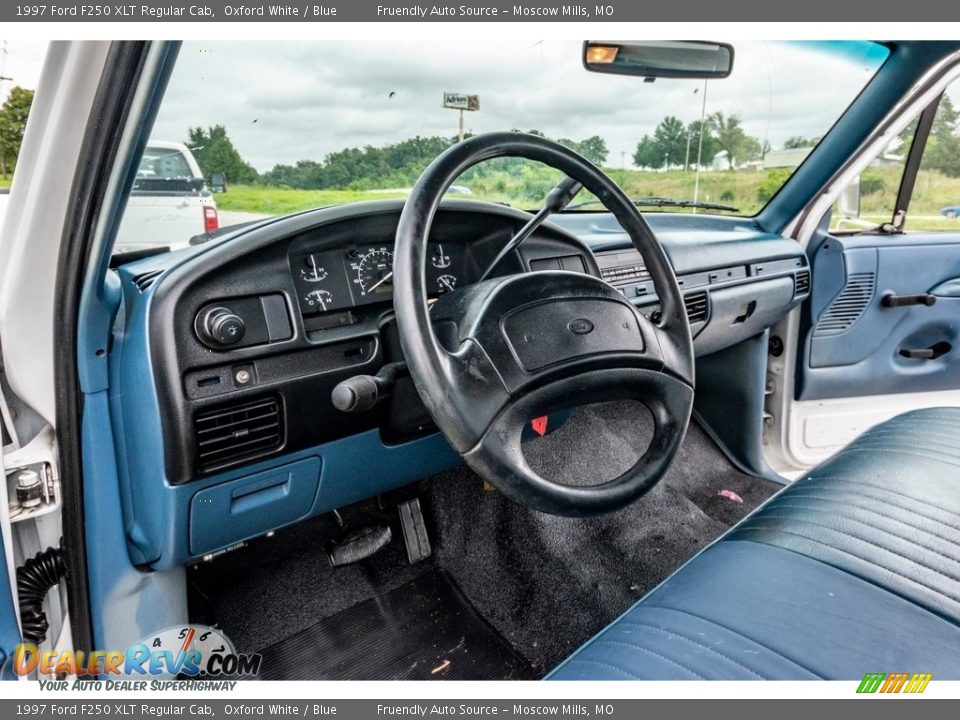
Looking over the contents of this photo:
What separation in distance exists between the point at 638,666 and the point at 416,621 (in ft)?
3.52

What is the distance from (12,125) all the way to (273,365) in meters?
0.60

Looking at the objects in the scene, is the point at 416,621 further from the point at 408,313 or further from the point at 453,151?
the point at 453,151

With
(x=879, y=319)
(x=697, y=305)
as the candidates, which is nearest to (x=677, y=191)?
(x=697, y=305)

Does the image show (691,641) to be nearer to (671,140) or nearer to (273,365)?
(273,365)

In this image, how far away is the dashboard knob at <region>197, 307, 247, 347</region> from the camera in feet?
4.11

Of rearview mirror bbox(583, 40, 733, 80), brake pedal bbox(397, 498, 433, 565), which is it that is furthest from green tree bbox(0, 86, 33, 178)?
brake pedal bbox(397, 498, 433, 565)

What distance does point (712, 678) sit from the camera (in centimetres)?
93

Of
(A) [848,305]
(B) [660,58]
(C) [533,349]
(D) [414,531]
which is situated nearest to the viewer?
(C) [533,349]

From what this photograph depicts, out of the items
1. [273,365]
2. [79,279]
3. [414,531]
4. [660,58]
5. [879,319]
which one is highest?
[660,58]

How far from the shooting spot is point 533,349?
3.65 ft

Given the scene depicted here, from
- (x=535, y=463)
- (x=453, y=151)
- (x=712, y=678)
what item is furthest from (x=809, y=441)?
(x=453, y=151)

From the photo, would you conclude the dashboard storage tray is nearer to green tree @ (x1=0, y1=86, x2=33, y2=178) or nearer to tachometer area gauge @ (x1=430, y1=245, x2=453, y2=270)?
tachometer area gauge @ (x1=430, y1=245, x2=453, y2=270)

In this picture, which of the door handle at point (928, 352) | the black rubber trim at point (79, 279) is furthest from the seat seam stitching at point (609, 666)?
the door handle at point (928, 352)

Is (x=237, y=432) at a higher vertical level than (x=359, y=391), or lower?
lower
